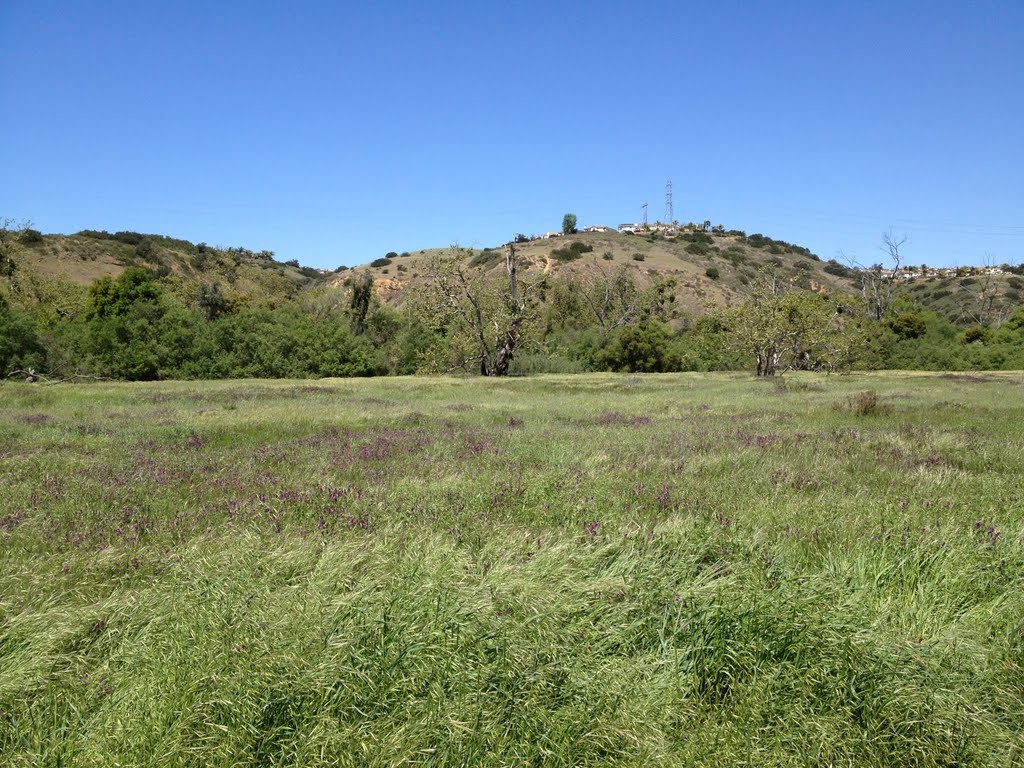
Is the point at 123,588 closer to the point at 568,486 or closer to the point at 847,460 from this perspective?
the point at 568,486

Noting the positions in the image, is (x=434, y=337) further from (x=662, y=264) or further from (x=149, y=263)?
(x=662, y=264)

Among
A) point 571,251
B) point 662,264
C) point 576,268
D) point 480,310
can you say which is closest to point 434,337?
point 480,310

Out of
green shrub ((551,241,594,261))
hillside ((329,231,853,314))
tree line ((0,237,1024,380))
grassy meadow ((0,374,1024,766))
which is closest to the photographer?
grassy meadow ((0,374,1024,766))

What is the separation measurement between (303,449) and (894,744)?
365 inches

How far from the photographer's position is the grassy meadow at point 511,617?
2973 millimetres

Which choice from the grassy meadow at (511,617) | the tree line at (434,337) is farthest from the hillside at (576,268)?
the grassy meadow at (511,617)

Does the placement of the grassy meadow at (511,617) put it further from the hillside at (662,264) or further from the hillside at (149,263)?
the hillside at (662,264)

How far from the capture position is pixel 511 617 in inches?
146

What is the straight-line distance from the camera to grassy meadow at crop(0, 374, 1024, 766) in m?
2.97

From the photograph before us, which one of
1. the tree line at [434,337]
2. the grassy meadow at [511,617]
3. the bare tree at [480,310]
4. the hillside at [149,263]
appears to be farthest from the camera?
the hillside at [149,263]

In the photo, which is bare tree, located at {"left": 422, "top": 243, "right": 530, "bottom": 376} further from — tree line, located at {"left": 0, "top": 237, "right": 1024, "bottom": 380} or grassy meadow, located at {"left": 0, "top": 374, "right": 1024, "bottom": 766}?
grassy meadow, located at {"left": 0, "top": 374, "right": 1024, "bottom": 766}

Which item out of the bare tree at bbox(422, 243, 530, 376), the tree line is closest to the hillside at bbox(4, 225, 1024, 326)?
the tree line

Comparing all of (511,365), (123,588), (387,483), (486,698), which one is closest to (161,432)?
(387,483)

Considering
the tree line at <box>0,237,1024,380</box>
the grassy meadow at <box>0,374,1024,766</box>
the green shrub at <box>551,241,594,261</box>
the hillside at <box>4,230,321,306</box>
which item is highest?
the green shrub at <box>551,241,594,261</box>
